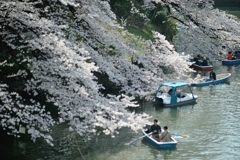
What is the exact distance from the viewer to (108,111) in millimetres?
10039

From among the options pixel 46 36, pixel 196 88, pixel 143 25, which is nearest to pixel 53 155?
pixel 46 36

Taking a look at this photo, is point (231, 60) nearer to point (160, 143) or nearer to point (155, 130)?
point (155, 130)

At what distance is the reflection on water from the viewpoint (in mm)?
14469

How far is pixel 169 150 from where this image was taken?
50.8 ft

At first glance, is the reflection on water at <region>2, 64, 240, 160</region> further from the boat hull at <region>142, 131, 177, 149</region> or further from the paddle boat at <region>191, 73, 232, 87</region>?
the paddle boat at <region>191, 73, 232, 87</region>

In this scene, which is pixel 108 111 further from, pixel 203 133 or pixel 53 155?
pixel 203 133

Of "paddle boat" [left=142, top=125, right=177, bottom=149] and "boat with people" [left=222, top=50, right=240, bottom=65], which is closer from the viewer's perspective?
"paddle boat" [left=142, top=125, right=177, bottom=149]

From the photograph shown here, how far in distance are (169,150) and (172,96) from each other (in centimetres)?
730

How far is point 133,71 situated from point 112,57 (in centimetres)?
112

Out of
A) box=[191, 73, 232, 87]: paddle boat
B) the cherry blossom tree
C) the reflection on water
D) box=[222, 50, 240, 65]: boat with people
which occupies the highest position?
the cherry blossom tree

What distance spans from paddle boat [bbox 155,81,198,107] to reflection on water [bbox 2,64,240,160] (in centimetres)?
122

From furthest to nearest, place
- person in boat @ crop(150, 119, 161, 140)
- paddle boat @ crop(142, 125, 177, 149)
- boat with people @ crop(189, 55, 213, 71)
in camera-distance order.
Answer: boat with people @ crop(189, 55, 213, 71)
person in boat @ crop(150, 119, 161, 140)
paddle boat @ crop(142, 125, 177, 149)

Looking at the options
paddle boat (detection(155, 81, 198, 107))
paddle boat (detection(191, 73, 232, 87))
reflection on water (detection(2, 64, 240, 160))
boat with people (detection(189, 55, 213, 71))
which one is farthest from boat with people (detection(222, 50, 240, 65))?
reflection on water (detection(2, 64, 240, 160))

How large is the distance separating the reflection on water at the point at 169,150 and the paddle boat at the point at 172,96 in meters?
1.22
